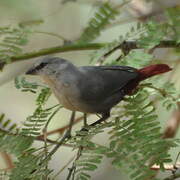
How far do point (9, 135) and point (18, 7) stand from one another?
2221 mm

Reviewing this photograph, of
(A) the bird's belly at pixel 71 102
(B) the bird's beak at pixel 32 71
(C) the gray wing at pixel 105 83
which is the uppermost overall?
(B) the bird's beak at pixel 32 71

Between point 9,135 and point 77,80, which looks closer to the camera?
point 9,135

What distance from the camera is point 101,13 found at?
2.10 meters

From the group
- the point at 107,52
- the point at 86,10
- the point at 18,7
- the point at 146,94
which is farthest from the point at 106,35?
the point at 146,94

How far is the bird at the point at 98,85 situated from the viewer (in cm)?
164

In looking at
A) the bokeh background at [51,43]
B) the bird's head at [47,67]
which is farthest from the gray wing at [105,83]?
the bokeh background at [51,43]

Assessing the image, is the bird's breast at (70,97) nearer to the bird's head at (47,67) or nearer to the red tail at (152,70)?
the bird's head at (47,67)

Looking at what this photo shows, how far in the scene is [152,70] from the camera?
1.65m

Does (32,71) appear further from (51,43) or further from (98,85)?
(51,43)

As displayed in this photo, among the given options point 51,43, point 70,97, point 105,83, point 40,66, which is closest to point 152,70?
point 105,83

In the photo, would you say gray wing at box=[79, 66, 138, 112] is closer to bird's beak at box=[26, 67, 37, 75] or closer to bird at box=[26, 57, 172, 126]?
bird at box=[26, 57, 172, 126]

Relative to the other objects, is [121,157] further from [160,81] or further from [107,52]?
[107,52]

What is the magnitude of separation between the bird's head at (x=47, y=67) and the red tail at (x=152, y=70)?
31 centimetres

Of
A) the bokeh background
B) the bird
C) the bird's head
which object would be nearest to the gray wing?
the bird
